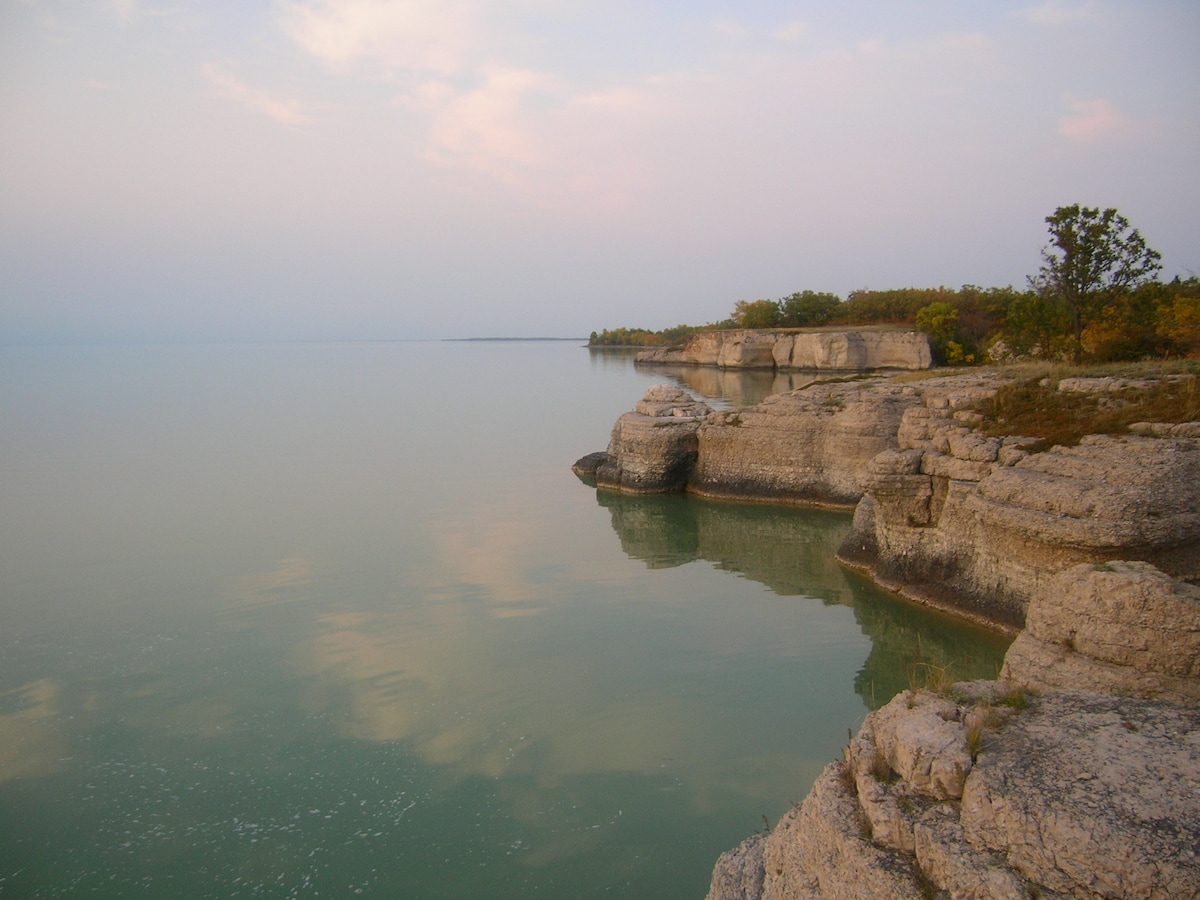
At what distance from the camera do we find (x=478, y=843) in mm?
6309

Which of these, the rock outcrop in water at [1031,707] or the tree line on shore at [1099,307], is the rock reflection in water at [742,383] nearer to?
the tree line on shore at [1099,307]

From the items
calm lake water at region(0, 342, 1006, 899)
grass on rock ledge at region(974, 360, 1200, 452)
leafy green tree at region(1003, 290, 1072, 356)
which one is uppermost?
leafy green tree at region(1003, 290, 1072, 356)

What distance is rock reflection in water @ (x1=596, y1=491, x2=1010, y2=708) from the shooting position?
9742 millimetres

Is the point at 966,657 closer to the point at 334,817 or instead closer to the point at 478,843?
the point at 478,843

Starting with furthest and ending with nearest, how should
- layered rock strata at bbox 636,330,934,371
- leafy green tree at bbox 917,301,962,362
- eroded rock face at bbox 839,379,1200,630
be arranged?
1. layered rock strata at bbox 636,330,934,371
2. leafy green tree at bbox 917,301,962,362
3. eroded rock face at bbox 839,379,1200,630

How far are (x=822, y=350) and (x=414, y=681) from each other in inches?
2030

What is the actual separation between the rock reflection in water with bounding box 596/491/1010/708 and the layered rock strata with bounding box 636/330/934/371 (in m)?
38.7

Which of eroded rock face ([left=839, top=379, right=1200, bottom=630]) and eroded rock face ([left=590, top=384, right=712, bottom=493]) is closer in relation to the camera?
eroded rock face ([left=839, top=379, right=1200, bottom=630])

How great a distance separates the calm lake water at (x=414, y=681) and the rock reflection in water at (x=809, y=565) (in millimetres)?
72

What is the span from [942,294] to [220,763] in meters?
68.7

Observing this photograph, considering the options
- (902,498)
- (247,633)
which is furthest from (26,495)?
A: (902,498)

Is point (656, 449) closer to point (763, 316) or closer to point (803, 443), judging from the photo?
point (803, 443)

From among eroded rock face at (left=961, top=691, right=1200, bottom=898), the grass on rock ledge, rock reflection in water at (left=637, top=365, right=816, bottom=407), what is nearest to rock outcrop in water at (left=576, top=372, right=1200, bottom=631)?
the grass on rock ledge

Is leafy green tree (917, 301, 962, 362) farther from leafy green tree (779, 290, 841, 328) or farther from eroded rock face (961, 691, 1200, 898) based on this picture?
eroded rock face (961, 691, 1200, 898)
